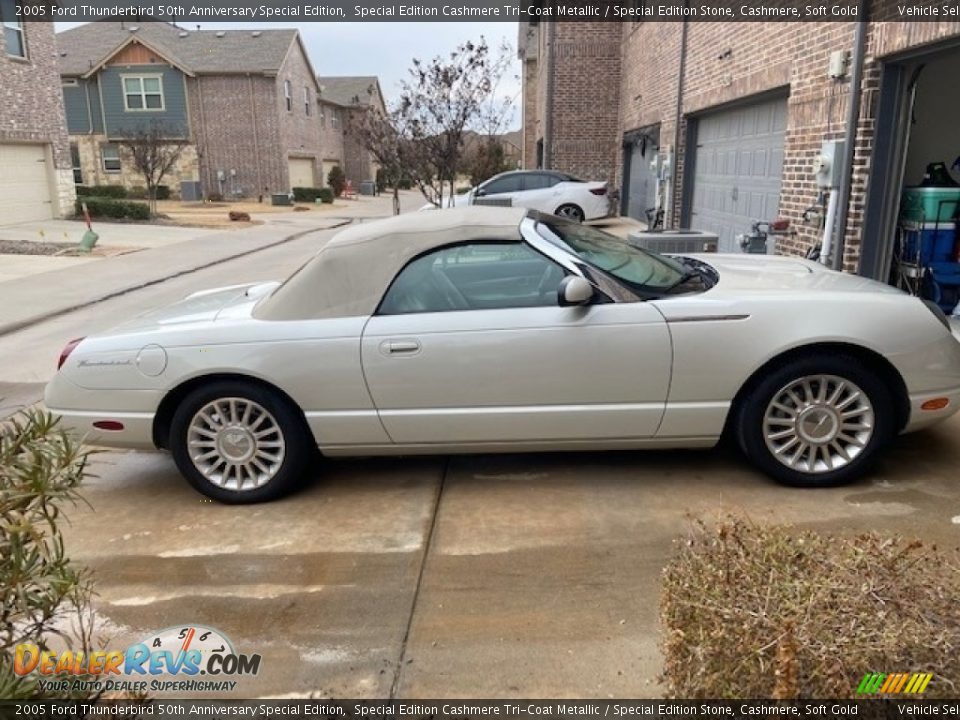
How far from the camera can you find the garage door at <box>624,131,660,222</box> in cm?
1546

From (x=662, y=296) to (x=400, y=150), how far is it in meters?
11.8

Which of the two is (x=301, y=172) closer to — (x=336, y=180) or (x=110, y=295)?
(x=336, y=180)

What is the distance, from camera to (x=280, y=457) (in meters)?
3.91

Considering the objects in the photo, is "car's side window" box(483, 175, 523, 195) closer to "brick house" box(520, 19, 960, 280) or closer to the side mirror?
"brick house" box(520, 19, 960, 280)

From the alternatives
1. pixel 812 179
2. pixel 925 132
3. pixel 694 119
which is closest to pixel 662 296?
pixel 812 179

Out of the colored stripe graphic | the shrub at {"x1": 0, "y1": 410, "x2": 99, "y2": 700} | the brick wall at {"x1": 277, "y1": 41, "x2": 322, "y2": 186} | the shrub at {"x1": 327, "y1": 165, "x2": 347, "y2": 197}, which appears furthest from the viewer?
the shrub at {"x1": 327, "y1": 165, "x2": 347, "y2": 197}

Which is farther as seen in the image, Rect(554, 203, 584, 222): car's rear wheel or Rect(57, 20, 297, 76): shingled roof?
Rect(57, 20, 297, 76): shingled roof

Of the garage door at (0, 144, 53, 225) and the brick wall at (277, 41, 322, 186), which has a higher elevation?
the brick wall at (277, 41, 322, 186)

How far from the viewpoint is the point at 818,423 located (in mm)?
3713

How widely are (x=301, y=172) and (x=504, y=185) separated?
2555 centimetres

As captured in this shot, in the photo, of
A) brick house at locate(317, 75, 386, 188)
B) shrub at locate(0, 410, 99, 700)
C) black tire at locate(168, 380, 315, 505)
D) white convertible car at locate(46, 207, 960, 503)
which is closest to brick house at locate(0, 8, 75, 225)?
white convertible car at locate(46, 207, 960, 503)

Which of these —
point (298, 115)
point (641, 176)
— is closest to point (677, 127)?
point (641, 176)

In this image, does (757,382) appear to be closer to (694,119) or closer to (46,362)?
(46,362)

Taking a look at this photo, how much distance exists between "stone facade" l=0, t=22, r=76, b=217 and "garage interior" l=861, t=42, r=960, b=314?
21.0m
